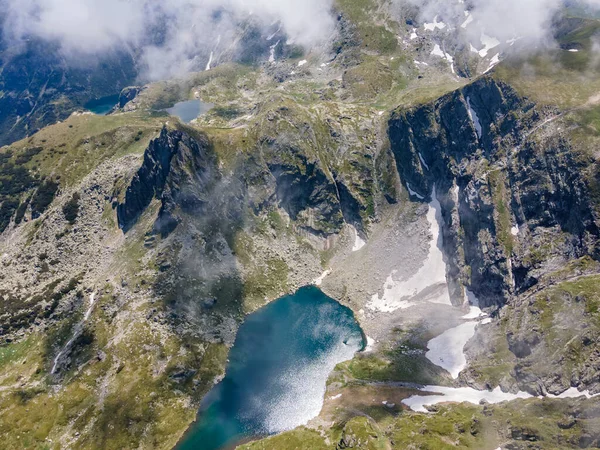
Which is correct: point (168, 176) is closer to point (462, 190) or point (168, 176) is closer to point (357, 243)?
point (357, 243)

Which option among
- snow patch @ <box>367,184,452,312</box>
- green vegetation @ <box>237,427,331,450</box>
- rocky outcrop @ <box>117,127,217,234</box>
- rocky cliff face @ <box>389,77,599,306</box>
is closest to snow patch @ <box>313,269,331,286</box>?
snow patch @ <box>367,184,452,312</box>

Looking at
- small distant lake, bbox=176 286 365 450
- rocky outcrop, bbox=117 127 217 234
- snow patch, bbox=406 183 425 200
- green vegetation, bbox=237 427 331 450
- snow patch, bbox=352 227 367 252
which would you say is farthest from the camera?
snow patch, bbox=406 183 425 200

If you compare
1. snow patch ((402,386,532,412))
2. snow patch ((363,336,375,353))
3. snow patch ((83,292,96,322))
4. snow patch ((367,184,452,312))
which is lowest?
snow patch ((402,386,532,412))

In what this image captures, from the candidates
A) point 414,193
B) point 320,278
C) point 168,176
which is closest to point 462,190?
point 414,193

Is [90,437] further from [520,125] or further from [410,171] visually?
[520,125]

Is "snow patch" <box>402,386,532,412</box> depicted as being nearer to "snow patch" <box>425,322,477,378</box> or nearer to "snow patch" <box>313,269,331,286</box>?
"snow patch" <box>425,322,477,378</box>

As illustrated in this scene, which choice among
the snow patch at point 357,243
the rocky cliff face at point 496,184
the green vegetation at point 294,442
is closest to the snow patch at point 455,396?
the green vegetation at point 294,442
